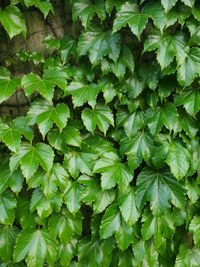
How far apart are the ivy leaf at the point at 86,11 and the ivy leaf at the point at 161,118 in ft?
1.98

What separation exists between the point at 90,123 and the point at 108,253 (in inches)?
33.0

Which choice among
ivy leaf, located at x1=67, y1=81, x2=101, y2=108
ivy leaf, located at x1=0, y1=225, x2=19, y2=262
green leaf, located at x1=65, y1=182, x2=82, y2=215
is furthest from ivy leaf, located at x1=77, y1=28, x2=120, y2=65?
ivy leaf, located at x1=0, y1=225, x2=19, y2=262

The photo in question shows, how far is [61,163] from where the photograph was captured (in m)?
2.20

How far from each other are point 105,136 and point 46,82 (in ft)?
1.61

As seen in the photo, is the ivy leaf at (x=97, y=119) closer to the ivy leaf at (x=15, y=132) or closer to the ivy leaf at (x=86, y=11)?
the ivy leaf at (x=15, y=132)

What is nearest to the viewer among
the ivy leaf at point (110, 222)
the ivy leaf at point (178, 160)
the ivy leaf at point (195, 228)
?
the ivy leaf at point (178, 160)

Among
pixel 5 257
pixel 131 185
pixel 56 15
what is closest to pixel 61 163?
pixel 131 185

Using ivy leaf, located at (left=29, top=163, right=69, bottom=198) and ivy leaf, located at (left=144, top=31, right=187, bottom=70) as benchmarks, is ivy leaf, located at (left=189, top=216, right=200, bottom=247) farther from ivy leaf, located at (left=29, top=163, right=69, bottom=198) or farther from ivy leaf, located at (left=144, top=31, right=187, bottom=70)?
ivy leaf, located at (left=144, top=31, right=187, bottom=70)

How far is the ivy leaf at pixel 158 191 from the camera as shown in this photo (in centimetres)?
217

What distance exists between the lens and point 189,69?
6.70 feet

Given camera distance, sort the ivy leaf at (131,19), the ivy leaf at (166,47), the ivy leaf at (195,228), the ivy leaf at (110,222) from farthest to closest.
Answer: the ivy leaf at (195,228), the ivy leaf at (110,222), the ivy leaf at (166,47), the ivy leaf at (131,19)

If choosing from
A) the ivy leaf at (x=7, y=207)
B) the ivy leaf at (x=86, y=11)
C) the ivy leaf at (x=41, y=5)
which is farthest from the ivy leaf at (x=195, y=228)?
the ivy leaf at (x=41, y=5)

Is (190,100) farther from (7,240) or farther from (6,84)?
(7,240)

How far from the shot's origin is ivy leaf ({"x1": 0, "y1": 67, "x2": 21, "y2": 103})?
193 cm
